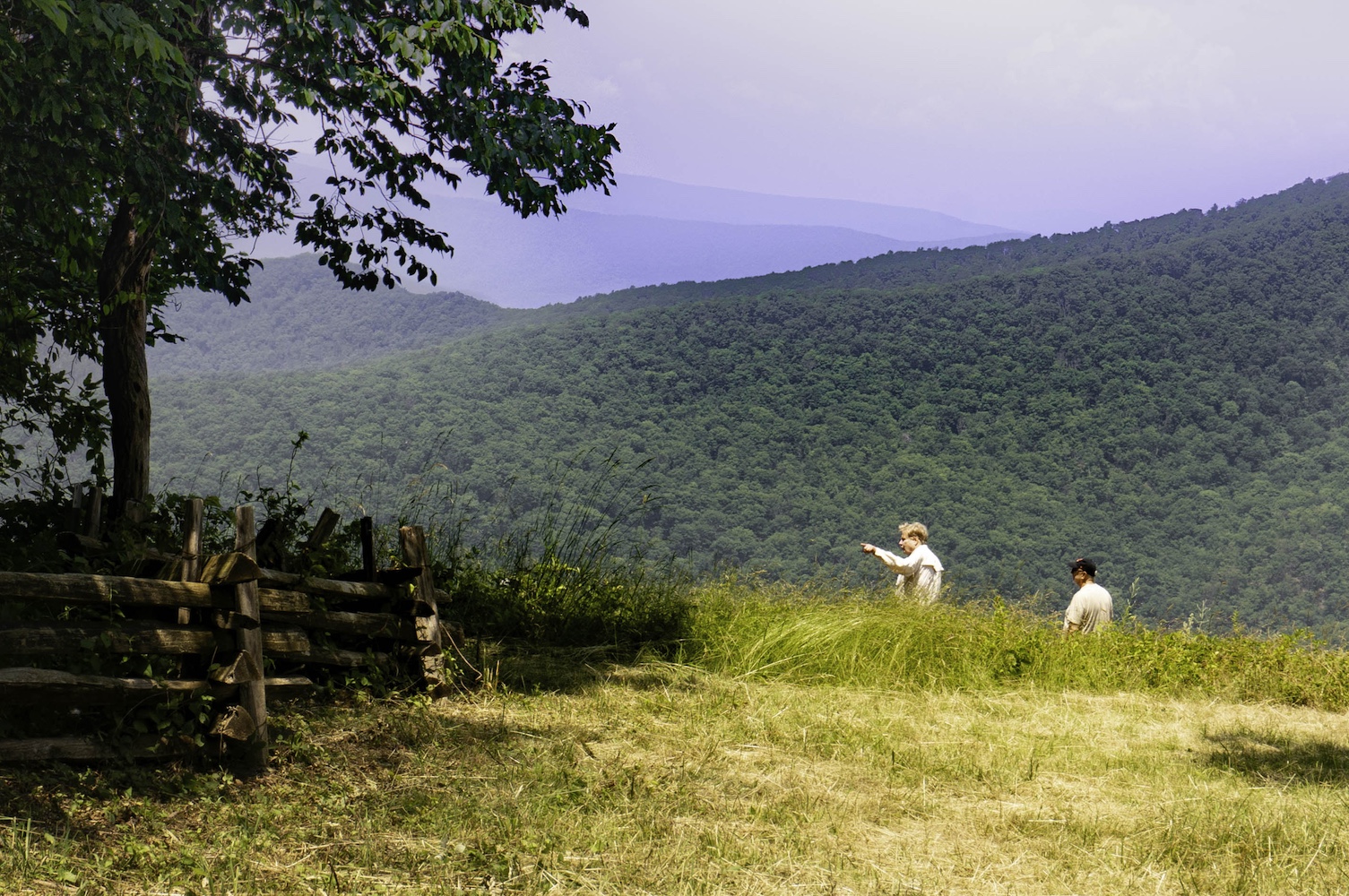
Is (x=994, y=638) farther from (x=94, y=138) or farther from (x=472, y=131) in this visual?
(x=94, y=138)

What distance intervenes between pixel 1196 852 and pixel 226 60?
810 centimetres

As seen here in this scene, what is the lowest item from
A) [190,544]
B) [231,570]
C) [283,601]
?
[283,601]

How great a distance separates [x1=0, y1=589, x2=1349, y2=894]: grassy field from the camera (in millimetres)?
3305

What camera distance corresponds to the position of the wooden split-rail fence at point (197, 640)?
3.57m

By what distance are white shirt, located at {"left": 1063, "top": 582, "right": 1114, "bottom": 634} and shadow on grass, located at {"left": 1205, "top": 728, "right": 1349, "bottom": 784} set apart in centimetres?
218

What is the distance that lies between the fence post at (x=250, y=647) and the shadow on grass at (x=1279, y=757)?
15.9ft

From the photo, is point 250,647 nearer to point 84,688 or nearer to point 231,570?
point 231,570

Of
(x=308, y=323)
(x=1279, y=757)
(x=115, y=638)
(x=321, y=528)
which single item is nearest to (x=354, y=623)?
(x=321, y=528)

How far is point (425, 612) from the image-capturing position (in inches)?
225

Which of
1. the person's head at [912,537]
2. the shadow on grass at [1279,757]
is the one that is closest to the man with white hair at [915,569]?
the person's head at [912,537]

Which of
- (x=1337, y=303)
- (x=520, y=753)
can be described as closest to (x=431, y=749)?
(x=520, y=753)

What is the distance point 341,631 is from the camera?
5324 millimetres

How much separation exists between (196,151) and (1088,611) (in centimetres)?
829

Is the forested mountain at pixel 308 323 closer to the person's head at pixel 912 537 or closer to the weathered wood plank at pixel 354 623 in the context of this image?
the person's head at pixel 912 537
